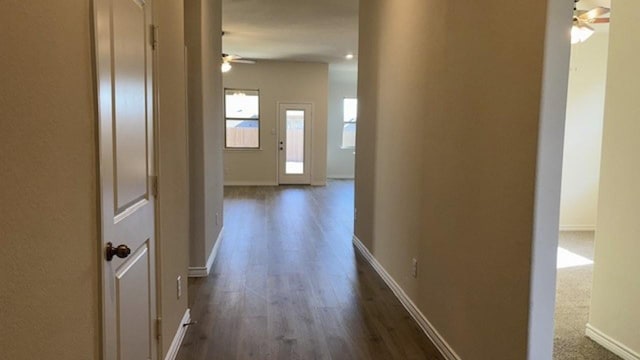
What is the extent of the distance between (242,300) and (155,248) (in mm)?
1511

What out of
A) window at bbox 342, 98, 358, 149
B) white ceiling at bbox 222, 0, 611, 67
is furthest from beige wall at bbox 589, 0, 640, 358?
window at bbox 342, 98, 358, 149

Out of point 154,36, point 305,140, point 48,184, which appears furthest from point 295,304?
point 305,140

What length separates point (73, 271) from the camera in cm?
123

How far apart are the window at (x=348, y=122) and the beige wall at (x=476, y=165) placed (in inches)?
352

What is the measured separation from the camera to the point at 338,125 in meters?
13.0

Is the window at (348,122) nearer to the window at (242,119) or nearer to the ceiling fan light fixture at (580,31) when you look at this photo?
the window at (242,119)

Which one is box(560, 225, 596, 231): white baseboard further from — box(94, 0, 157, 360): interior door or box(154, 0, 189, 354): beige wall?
box(94, 0, 157, 360): interior door

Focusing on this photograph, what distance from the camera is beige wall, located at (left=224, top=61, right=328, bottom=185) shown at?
1063cm

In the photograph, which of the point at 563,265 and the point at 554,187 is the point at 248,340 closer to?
the point at 554,187

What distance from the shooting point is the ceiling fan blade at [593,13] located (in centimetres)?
387

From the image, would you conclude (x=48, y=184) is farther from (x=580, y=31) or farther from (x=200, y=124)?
(x=580, y=31)

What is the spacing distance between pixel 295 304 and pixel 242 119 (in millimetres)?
7704

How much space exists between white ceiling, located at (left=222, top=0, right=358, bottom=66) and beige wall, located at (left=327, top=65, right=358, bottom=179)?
8.48 feet

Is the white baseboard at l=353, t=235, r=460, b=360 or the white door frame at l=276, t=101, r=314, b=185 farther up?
the white door frame at l=276, t=101, r=314, b=185
